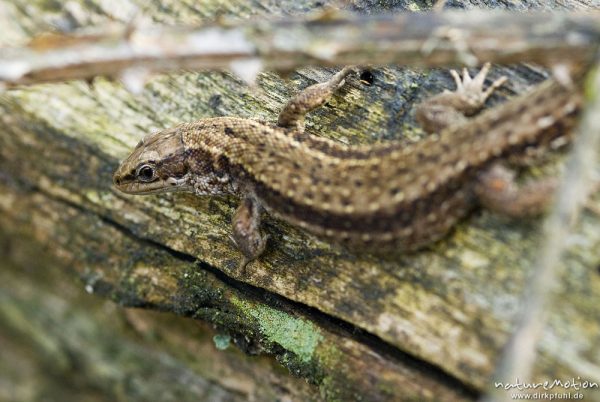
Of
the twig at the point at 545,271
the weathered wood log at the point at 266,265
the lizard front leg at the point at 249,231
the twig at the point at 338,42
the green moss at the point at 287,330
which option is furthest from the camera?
the lizard front leg at the point at 249,231

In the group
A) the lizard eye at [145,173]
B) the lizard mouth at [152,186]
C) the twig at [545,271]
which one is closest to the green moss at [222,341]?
the lizard mouth at [152,186]

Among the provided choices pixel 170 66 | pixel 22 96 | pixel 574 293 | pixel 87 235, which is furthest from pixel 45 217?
pixel 574 293

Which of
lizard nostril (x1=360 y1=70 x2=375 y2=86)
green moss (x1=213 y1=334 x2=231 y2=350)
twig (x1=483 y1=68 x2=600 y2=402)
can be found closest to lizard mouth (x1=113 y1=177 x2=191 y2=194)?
green moss (x1=213 y1=334 x2=231 y2=350)

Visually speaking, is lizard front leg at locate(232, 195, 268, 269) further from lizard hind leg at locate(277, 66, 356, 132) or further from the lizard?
lizard hind leg at locate(277, 66, 356, 132)

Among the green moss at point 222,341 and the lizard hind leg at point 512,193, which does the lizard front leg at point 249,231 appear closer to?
the green moss at point 222,341

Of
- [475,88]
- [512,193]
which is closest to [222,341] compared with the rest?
[512,193]

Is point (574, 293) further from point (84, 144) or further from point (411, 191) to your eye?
point (84, 144)

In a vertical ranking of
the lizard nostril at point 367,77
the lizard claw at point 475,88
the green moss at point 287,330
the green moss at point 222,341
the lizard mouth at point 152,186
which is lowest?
the green moss at point 222,341

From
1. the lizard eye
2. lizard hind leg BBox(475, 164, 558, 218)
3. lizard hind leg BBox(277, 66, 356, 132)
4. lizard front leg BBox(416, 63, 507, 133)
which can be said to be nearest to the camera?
lizard hind leg BBox(475, 164, 558, 218)
